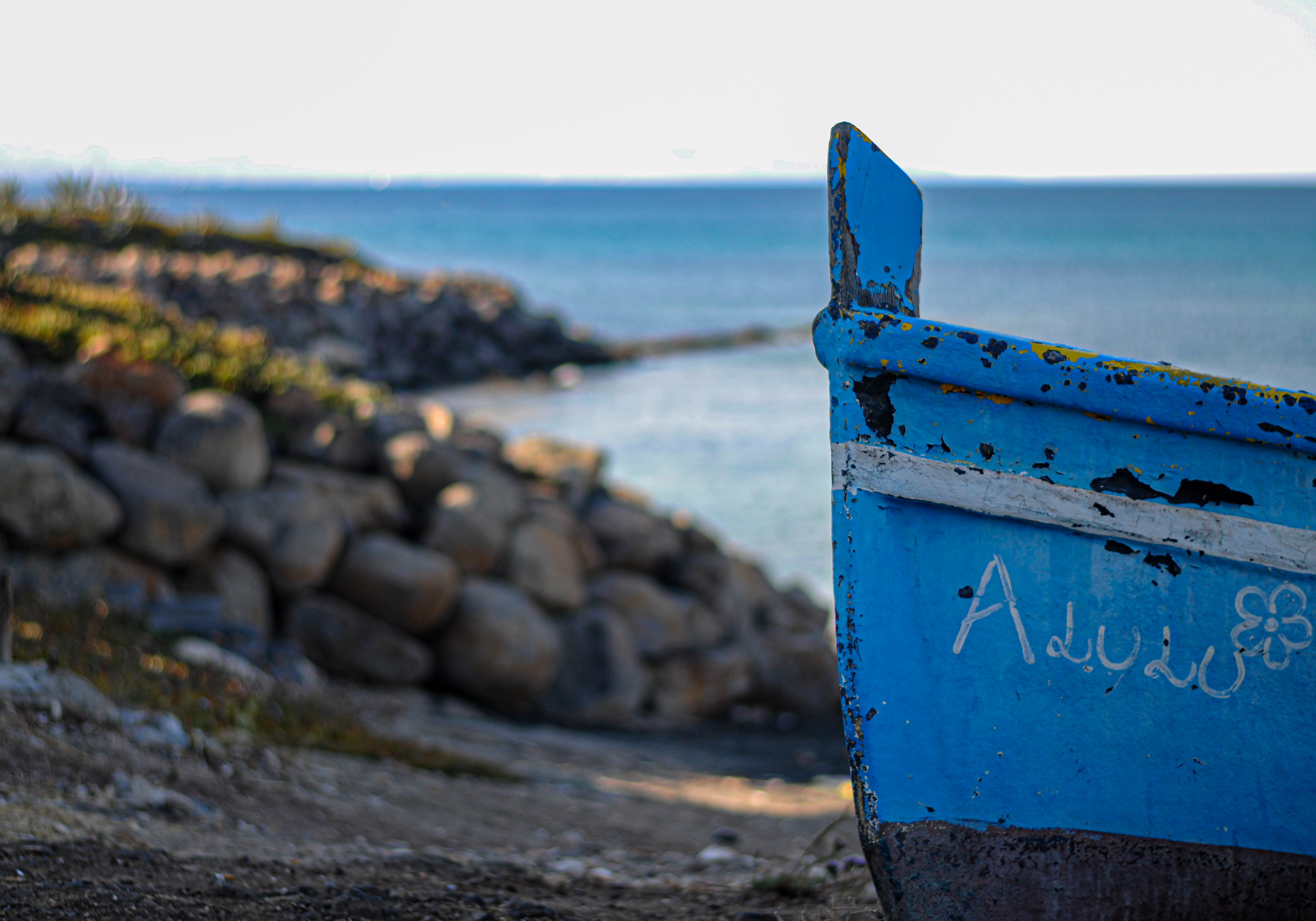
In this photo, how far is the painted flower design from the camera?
2479 mm

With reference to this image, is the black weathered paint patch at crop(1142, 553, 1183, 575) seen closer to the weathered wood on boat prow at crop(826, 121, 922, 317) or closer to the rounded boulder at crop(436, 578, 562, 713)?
the weathered wood on boat prow at crop(826, 121, 922, 317)

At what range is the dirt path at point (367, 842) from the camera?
2764 mm

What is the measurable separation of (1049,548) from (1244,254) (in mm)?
73093

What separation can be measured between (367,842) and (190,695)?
1260mm

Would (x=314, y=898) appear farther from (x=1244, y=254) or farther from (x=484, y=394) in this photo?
(x=1244, y=254)

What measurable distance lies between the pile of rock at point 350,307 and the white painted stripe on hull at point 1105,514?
45.1ft

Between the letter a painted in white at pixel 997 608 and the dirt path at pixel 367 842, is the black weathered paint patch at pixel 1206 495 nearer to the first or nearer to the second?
the letter a painted in white at pixel 997 608

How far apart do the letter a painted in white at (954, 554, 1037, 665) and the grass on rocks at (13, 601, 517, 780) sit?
2925 millimetres

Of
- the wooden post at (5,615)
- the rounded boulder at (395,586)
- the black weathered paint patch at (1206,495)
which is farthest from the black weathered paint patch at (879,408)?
the rounded boulder at (395,586)

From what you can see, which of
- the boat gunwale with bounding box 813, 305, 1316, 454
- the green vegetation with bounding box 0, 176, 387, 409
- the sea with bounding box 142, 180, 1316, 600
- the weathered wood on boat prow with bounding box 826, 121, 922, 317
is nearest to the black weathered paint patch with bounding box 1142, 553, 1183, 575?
the boat gunwale with bounding box 813, 305, 1316, 454

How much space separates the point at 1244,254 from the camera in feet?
215

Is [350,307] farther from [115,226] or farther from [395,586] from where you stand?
[395,586]

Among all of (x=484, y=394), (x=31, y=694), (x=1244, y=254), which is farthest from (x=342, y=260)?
(x=1244, y=254)

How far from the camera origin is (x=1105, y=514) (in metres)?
2.46
